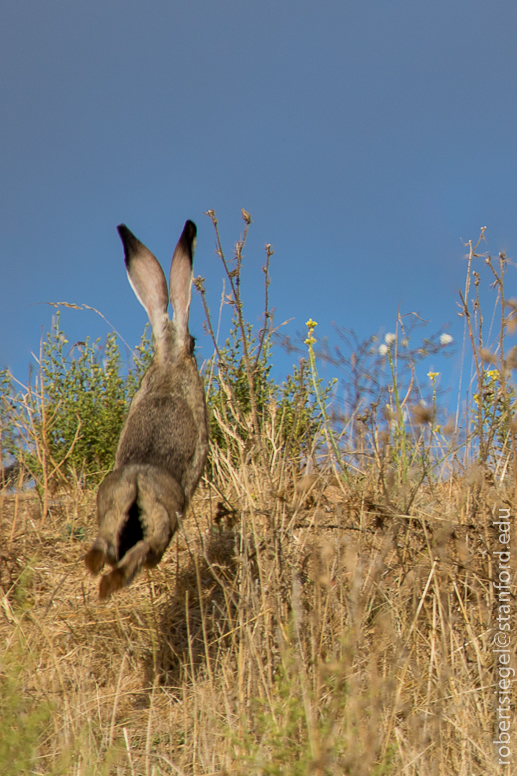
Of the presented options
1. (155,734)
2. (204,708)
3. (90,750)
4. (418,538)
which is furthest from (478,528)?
(90,750)

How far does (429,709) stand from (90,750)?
1.65 m

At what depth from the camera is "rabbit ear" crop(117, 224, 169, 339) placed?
5.09m

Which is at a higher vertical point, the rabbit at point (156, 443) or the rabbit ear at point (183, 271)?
the rabbit ear at point (183, 271)

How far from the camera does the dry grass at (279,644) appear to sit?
9.50 feet

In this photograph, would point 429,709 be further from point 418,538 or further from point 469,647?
point 418,538

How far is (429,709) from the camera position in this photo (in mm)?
3369

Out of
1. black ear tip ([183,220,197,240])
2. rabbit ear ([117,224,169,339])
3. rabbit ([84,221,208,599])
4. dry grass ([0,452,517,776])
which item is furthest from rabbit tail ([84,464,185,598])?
black ear tip ([183,220,197,240])

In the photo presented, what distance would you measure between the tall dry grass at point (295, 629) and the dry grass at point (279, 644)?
0.05ft

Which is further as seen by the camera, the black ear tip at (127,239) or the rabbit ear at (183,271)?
the black ear tip at (127,239)

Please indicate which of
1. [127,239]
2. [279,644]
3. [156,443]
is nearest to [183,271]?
[127,239]

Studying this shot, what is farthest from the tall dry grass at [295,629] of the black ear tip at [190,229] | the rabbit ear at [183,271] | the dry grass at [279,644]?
the black ear tip at [190,229]

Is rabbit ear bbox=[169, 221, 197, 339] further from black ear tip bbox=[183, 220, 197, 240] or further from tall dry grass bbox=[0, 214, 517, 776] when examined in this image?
tall dry grass bbox=[0, 214, 517, 776]

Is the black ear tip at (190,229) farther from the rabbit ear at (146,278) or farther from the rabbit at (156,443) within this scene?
the rabbit ear at (146,278)

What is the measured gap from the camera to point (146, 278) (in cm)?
520
